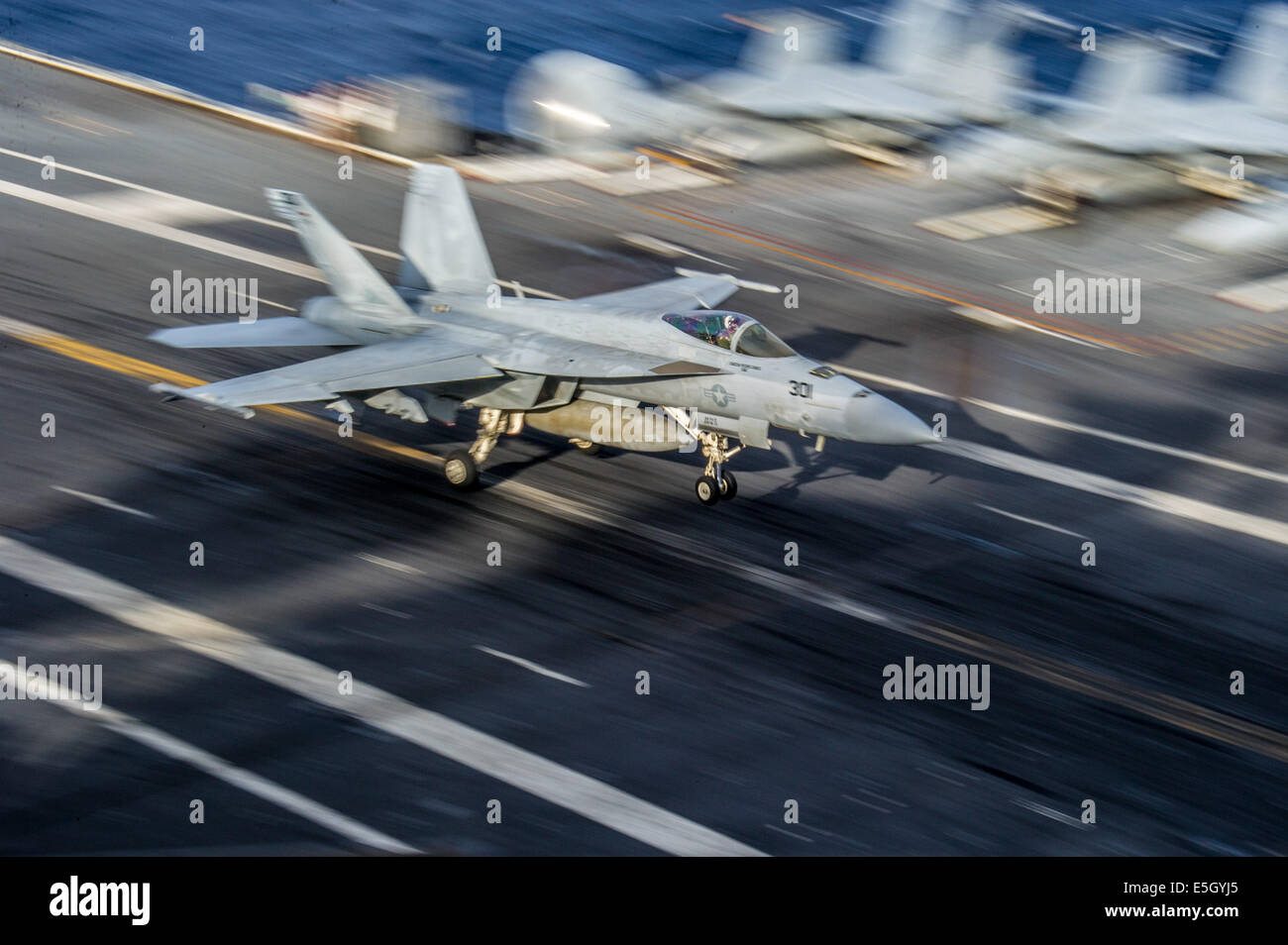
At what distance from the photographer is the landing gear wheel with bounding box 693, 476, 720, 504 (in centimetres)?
2652

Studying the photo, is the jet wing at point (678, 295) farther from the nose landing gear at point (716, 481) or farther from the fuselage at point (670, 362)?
the nose landing gear at point (716, 481)

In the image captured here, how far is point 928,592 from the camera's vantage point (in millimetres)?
24344

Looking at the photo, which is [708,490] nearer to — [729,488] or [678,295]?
[729,488]

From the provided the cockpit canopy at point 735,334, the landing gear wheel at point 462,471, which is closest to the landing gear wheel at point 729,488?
the cockpit canopy at point 735,334

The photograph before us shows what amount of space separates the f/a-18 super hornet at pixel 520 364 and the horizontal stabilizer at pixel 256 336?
0.12 ft

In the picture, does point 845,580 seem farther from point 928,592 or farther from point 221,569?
point 221,569

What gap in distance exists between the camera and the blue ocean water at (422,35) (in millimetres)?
63312

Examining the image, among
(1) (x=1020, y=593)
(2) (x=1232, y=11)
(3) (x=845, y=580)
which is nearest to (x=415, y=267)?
(3) (x=845, y=580)

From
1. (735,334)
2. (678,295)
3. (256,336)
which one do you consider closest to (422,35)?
(678,295)

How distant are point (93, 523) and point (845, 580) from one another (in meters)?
12.6

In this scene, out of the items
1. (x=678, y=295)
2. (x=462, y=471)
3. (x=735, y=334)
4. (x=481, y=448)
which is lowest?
(x=462, y=471)

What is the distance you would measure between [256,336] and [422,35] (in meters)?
52.7

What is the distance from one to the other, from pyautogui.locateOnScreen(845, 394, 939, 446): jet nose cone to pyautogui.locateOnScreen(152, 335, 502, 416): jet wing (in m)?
6.11

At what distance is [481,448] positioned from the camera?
26.7 m
